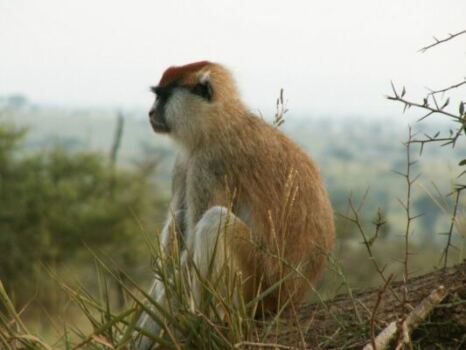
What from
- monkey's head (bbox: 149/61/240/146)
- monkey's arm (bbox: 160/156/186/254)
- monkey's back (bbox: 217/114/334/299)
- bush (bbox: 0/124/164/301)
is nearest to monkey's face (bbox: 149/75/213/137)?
monkey's head (bbox: 149/61/240/146)

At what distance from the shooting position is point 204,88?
5523 mm

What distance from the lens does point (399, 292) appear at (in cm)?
369

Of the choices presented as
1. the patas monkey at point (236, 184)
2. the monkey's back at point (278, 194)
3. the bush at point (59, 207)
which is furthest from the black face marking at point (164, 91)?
the bush at point (59, 207)

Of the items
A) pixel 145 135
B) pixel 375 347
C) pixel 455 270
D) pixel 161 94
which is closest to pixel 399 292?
pixel 455 270

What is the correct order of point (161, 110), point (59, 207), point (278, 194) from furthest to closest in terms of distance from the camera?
point (59, 207)
point (161, 110)
point (278, 194)

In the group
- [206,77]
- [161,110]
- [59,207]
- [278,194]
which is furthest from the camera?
[59,207]

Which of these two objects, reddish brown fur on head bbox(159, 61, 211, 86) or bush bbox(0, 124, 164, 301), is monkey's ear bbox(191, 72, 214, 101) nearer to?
reddish brown fur on head bbox(159, 61, 211, 86)

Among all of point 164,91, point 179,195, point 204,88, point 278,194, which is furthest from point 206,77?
point 278,194

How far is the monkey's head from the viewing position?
5.43 metres

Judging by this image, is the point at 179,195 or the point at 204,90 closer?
the point at 179,195

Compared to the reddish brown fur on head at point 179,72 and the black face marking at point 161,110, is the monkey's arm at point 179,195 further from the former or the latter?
the reddish brown fur on head at point 179,72

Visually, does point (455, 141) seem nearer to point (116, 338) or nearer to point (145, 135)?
point (116, 338)

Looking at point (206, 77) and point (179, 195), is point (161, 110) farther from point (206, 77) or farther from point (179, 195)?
point (179, 195)

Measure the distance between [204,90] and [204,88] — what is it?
13mm
